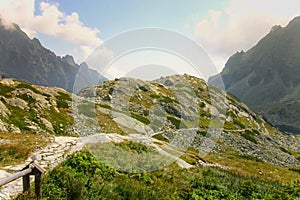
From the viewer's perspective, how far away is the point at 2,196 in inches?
434

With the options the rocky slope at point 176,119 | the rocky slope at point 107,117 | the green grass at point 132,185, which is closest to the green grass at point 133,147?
the green grass at point 132,185

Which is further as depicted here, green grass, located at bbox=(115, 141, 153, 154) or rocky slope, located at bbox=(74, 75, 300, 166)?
rocky slope, located at bbox=(74, 75, 300, 166)

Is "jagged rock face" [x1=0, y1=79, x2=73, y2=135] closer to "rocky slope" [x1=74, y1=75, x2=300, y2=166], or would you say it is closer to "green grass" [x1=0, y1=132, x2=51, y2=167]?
"rocky slope" [x1=74, y1=75, x2=300, y2=166]

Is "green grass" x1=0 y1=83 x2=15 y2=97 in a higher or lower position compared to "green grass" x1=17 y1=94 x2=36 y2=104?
higher

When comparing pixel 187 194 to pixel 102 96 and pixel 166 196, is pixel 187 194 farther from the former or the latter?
pixel 102 96

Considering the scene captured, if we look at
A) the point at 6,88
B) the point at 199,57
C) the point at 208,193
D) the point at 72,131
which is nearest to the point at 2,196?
the point at 208,193

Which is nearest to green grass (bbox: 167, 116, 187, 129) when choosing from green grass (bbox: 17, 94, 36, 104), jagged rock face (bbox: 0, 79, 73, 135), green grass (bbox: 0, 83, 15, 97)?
jagged rock face (bbox: 0, 79, 73, 135)

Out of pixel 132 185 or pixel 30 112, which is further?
pixel 30 112

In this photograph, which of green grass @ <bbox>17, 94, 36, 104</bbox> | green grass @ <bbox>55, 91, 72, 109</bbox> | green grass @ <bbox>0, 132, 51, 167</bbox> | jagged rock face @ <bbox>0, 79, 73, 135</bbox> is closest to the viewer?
green grass @ <bbox>0, 132, 51, 167</bbox>

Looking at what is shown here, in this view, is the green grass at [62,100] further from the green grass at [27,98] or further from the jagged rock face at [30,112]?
the green grass at [27,98]

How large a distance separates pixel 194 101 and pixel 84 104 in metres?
57.5

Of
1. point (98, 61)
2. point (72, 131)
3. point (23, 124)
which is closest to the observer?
point (98, 61)

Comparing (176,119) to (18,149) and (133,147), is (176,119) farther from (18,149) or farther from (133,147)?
(18,149)

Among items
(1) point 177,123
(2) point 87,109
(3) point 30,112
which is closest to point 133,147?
(3) point 30,112
